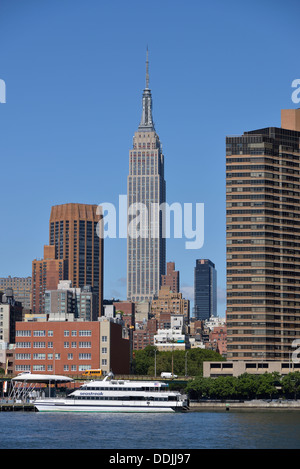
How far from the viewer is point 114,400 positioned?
185250 mm

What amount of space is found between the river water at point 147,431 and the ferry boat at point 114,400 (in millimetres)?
4110

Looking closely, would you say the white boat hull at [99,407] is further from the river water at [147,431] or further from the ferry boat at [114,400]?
the river water at [147,431]

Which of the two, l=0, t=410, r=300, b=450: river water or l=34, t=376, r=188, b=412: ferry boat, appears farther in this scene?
l=34, t=376, r=188, b=412: ferry boat

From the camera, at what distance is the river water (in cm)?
12362

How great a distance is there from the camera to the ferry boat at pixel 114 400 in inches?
7264

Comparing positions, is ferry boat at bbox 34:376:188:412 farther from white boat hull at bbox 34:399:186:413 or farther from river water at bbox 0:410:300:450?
river water at bbox 0:410:300:450

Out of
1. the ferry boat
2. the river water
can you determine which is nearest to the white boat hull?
the ferry boat

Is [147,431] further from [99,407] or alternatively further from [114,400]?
[114,400]

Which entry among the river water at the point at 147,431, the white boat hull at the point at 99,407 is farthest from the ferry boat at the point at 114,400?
the river water at the point at 147,431

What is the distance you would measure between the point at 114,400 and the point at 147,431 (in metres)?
43.6

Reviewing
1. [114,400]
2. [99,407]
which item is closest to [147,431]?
[99,407]

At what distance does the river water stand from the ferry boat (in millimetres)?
4110
